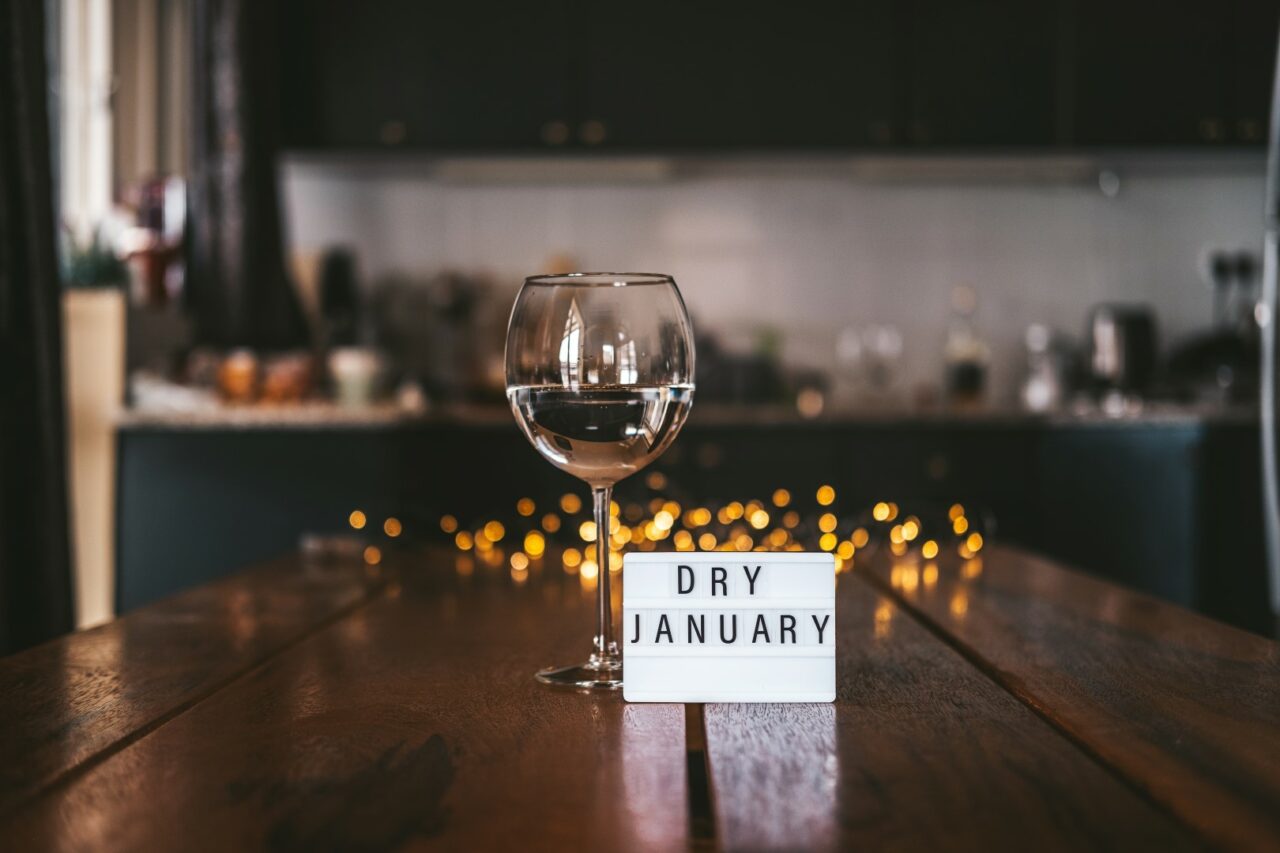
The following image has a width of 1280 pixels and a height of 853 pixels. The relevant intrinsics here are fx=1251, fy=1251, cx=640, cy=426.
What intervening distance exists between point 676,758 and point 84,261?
2972 millimetres

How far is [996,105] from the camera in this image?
3340 millimetres

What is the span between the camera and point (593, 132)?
3348 millimetres

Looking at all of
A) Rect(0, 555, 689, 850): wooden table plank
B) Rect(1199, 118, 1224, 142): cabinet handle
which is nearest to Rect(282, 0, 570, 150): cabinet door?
Rect(1199, 118, 1224, 142): cabinet handle

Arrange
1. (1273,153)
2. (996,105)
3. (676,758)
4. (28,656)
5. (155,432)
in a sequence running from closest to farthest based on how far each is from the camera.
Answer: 1. (676,758)
2. (28,656)
3. (1273,153)
4. (155,432)
5. (996,105)

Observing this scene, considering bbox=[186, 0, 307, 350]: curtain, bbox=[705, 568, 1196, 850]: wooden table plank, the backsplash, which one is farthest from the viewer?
the backsplash

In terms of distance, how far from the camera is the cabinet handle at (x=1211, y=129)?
3352 millimetres

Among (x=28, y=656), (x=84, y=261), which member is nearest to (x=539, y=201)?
(x=84, y=261)

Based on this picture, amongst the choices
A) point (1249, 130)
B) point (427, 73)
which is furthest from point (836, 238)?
point (427, 73)

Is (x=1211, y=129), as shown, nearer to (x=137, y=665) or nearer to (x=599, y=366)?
(x=599, y=366)

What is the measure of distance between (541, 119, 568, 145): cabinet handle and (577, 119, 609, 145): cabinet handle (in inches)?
1.7

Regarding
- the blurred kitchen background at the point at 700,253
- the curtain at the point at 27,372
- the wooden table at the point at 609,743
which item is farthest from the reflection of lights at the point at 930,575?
the blurred kitchen background at the point at 700,253

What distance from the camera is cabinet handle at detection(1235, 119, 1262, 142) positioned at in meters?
3.35

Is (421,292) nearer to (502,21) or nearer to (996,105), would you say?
(502,21)

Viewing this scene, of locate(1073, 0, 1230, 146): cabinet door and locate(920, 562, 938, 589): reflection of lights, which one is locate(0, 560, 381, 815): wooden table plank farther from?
locate(1073, 0, 1230, 146): cabinet door
